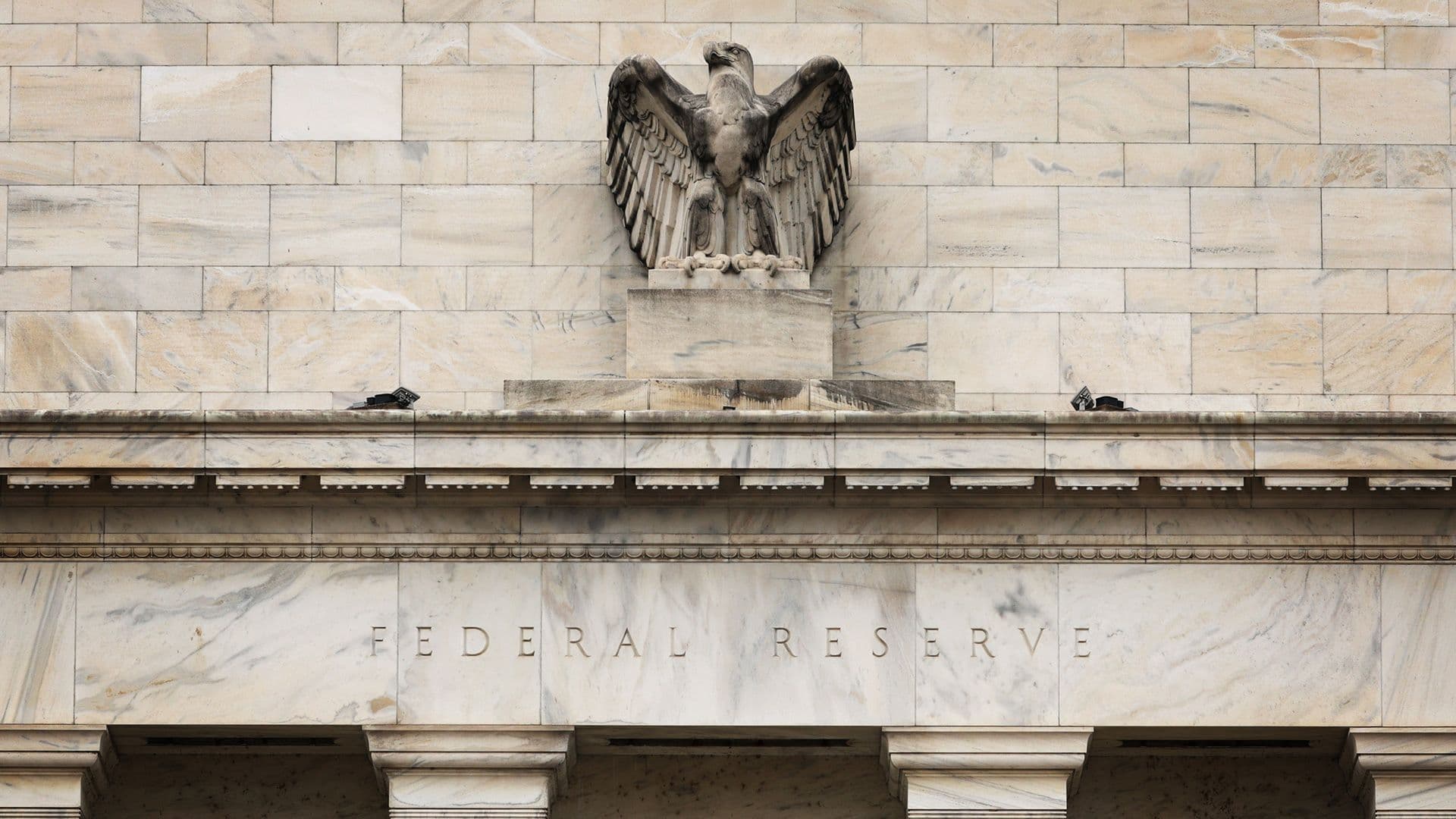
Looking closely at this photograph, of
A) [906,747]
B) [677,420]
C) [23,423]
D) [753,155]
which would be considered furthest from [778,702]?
[23,423]

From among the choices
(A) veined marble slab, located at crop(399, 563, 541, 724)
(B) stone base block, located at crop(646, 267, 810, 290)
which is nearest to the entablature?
(A) veined marble slab, located at crop(399, 563, 541, 724)

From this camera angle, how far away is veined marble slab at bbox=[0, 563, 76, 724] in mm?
23812

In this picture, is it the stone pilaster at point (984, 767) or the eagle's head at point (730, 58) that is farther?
the eagle's head at point (730, 58)

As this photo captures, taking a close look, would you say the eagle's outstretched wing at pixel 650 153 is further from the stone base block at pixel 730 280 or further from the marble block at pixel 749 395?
the marble block at pixel 749 395

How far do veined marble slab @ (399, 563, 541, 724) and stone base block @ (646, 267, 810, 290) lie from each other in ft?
10.2

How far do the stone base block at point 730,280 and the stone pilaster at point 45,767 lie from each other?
21.7 ft

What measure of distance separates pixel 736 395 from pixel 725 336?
674 millimetres

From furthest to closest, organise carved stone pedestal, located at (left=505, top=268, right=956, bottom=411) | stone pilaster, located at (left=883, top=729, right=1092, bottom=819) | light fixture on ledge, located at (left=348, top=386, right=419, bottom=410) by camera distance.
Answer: carved stone pedestal, located at (left=505, top=268, right=956, bottom=411) < light fixture on ledge, located at (left=348, top=386, right=419, bottom=410) < stone pilaster, located at (left=883, top=729, right=1092, bottom=819)

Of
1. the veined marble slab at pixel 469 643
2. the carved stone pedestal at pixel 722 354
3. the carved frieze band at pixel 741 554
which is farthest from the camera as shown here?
the carved stone pedestal at pixel 722 354

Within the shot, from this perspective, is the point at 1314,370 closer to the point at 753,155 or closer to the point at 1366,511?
the point at 1366,511

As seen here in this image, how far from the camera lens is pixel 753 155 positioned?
25.3m

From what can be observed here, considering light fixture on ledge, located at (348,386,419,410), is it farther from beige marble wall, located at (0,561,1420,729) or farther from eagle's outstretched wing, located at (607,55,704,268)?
eagle's outstretched wing, located at (607,55,704,268)

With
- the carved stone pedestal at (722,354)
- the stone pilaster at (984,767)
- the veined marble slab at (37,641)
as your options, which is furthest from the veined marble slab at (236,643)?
the stone pilaster at (984,767)

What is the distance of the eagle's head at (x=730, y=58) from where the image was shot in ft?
83.8
